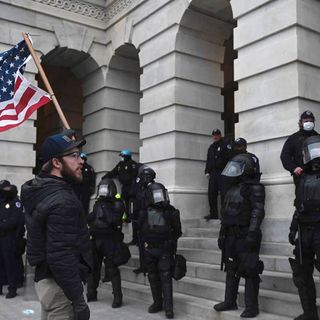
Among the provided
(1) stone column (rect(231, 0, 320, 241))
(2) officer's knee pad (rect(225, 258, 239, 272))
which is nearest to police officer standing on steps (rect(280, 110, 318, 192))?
(1) stone column (rect(231, 0, 320, 241))

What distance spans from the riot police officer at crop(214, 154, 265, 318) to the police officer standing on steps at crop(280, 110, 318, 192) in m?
0.71

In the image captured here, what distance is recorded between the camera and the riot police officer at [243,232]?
19.6 ft

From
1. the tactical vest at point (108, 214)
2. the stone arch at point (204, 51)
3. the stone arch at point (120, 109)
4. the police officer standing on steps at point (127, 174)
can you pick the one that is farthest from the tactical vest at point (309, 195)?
the stone arch at point (120, 109)

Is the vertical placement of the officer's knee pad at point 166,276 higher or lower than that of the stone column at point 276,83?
lower

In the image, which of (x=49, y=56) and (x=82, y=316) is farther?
(x=49, y=56)

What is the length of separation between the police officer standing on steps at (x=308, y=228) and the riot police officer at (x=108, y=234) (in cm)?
323

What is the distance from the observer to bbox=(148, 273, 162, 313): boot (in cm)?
711

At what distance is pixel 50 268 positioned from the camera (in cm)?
329

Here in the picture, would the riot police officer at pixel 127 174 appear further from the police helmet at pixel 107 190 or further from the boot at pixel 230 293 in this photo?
the boot at pixel 230 293

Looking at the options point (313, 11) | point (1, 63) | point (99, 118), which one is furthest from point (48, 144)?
point (99, 118)

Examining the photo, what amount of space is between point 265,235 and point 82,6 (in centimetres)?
914

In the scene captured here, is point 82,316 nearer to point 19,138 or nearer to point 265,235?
point 265,235

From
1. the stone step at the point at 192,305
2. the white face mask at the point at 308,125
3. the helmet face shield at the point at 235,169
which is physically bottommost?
the stone step at the point at 192,305

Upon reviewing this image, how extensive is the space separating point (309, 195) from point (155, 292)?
303 cm
